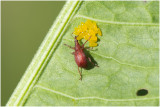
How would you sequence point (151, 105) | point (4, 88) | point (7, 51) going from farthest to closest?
point (7, 51)
point (4, 88)
point (151, 105)

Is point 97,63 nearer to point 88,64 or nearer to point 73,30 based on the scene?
point 88,64

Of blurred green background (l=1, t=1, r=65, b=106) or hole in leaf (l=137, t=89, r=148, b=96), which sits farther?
blurred green background (l=1, t=1, r=65, b=106)

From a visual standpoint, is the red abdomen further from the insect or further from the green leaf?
the green leaf

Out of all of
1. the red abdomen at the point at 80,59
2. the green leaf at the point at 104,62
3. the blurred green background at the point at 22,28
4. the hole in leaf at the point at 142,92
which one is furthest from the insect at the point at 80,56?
the blurred green background at the point at 22,28

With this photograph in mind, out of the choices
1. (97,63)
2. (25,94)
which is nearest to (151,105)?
(97,63)

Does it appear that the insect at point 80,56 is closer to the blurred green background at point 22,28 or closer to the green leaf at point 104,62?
the green leaf at point 104,62

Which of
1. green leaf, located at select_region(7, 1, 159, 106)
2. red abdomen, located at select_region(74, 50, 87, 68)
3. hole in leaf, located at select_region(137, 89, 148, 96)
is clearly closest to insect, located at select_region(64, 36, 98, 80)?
red abdomen, located at select_region(74, 50, 87, 68)
